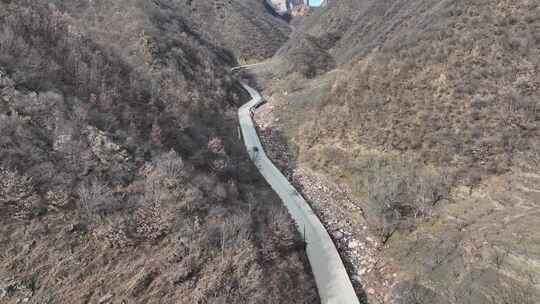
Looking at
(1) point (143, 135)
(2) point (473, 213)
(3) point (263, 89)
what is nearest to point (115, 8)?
(3) point (263, 89)

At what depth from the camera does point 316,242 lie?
646 inches

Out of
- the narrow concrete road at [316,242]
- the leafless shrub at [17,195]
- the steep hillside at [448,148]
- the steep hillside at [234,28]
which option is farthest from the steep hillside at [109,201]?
the steep hillside at [234,28]

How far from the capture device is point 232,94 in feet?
136

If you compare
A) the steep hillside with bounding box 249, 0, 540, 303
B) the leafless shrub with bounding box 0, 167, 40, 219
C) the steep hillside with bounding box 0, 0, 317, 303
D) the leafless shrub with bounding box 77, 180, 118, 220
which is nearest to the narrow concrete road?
the steep hillside with bounding box 0, 0, 317, 303

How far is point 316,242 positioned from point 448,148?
9228mm

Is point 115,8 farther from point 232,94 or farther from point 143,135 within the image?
point 143,135

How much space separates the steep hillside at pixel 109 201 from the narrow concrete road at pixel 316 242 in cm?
96

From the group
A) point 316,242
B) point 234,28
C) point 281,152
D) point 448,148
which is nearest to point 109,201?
point 316,242

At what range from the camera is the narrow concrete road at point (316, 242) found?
43.8ft

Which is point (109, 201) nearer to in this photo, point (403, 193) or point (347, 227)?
point (347, 227)

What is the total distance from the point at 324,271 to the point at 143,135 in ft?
36.9

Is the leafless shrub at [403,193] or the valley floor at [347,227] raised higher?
the leafless shrub at [403,193]

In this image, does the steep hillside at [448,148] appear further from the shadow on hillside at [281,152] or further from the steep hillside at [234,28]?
the steep hillside at [234,28]

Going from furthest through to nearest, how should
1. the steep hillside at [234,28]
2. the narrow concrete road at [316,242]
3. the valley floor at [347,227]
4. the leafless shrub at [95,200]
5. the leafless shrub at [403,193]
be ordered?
the steep hillside at [234,28] → the leafless shrub at [403,193] → the valley floor at [347,227] → the narrow concrete road at [316,242] → the leafless shrub at [95,200]
